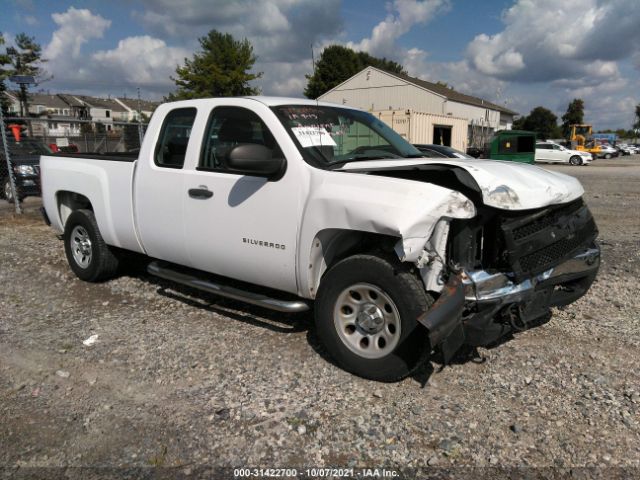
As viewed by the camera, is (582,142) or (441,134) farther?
(582,142)

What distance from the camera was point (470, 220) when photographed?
3.18 m

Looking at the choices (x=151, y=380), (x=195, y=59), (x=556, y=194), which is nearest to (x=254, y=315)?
(x=151, y=380)

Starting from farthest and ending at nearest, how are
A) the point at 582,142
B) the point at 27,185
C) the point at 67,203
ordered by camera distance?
the point at 582,142 < the point at 27,185 < the point at 67,203

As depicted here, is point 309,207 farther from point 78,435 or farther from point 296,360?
point 78,435

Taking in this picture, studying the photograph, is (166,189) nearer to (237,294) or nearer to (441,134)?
(237,294)

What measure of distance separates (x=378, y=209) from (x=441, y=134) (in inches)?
970

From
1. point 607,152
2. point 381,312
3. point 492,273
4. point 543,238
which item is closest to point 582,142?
point 607,152

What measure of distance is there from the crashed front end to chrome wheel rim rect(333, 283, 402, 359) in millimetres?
305

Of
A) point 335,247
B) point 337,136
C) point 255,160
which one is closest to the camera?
point 255,160

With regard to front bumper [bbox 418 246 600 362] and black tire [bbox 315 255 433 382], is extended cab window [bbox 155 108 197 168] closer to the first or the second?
black tire [bbox 315 255 433 382]

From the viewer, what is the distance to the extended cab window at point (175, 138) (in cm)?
450

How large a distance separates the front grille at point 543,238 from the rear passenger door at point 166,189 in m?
2.68

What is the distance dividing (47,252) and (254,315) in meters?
4.36

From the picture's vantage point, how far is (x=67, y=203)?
6.03 metres
